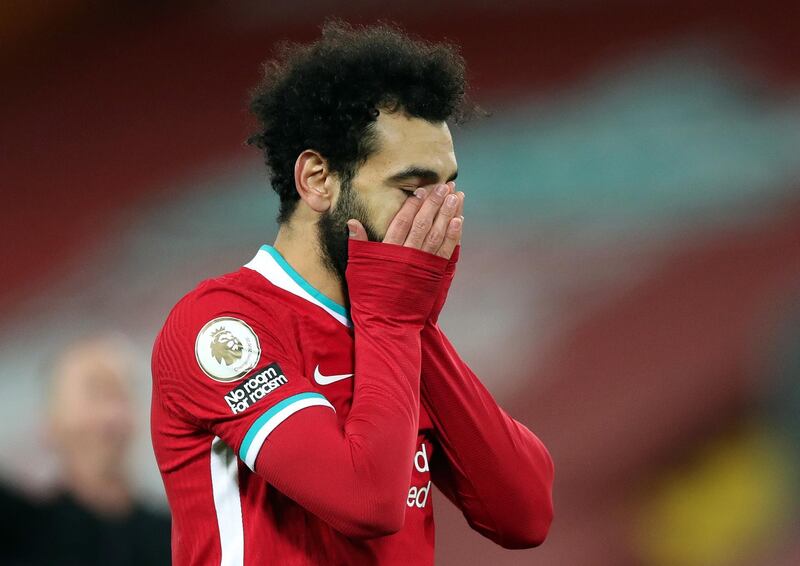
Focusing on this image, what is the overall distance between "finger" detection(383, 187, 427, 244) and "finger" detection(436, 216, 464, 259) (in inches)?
2.0

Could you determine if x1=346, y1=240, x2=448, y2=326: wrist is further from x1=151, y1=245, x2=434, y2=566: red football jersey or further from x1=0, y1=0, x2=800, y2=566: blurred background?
x1=0, y1=0, x2=800, y2=566: blurred background

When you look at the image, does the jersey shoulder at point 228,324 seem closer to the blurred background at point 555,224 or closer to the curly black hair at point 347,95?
A: the curly black hair at point 347,95

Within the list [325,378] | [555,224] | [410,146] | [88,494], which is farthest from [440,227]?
[555,224]

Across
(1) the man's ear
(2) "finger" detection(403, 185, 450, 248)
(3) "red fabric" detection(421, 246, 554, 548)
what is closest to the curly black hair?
(1) the man's ear

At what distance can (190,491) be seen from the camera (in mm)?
1413

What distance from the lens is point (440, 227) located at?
1.44 meters

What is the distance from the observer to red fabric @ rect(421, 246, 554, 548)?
1.57 meters

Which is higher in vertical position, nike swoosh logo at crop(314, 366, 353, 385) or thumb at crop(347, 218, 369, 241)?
thumb at crop(347, 218, 369, 241)

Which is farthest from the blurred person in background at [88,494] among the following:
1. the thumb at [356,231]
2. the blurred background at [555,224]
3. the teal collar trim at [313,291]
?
the thumb at [356,231]

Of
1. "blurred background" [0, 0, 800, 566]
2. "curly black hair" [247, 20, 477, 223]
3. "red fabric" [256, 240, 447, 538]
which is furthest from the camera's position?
"blurred background" [0, 0, 800, 566]

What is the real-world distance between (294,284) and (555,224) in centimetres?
246

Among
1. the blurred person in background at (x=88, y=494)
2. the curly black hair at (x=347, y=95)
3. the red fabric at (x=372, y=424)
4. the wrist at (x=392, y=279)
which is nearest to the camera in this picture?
the red fabric at (x=372, y=424)

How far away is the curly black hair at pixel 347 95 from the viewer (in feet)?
4.99

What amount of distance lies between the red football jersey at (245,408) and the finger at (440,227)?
0.18 meters
